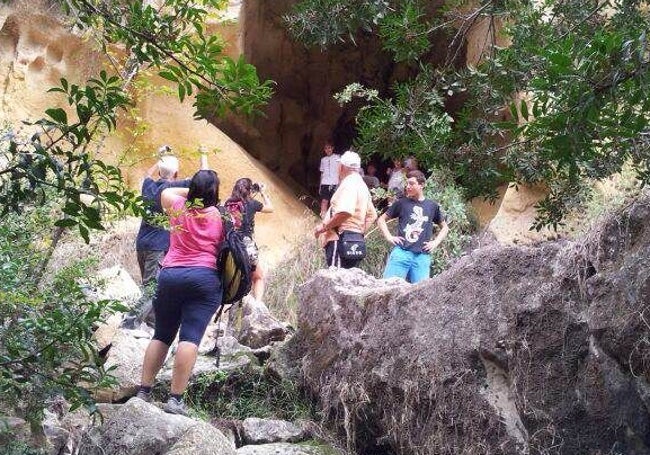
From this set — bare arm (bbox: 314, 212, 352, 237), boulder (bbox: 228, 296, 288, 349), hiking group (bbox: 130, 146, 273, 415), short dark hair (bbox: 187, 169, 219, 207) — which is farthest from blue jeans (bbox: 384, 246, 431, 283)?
short dark hair (bbox: 187, 169, 219, 207)

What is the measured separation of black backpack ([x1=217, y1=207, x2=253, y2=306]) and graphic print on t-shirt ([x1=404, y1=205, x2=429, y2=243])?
6.96ft

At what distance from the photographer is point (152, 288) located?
546 centimetres

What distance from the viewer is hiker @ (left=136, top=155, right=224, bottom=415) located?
16.2ft

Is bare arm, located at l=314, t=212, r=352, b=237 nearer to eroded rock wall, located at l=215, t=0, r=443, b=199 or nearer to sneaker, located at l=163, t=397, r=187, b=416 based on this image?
sneaker, located at l=163, t=397, r=187, b=416

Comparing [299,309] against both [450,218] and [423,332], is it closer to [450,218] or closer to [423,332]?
[423,332]

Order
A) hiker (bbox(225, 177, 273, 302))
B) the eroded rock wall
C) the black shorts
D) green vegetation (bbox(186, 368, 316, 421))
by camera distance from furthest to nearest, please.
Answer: the eroded rock wall < the black shorts < hiker (bbox(225, 177, 273, 302)) < green vegetation (bbox(186, 368, 316, 421))

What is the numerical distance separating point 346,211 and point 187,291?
216 cm

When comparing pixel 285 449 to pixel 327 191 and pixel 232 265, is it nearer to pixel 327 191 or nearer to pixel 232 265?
pixel 232 265

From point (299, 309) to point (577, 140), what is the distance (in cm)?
327

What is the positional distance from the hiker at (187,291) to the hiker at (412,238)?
2.20 meters

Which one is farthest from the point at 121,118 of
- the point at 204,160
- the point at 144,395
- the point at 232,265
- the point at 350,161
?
the point at 144,395

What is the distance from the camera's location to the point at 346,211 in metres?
6.89

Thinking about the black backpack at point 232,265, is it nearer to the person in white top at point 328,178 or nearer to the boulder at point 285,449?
the boulder at point 285,449

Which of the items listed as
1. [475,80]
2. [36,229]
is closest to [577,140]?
[475,80]
